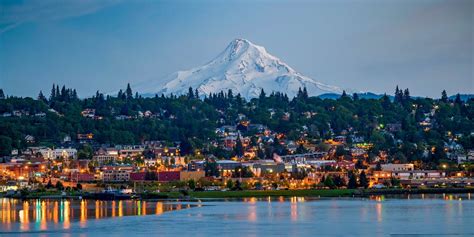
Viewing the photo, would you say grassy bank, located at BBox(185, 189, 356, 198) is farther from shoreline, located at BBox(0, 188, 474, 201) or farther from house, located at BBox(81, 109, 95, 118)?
house, located at BBox(81, 109, 95, 118)

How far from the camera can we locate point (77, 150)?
143375 mm

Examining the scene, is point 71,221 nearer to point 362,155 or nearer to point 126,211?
point 126,211

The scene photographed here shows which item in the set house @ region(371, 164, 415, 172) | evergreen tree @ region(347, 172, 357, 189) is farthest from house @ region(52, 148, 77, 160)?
evergreen tree @ region(347, 172, 357, 189)

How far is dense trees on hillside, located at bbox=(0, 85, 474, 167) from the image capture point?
481ft

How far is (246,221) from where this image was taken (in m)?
48.8

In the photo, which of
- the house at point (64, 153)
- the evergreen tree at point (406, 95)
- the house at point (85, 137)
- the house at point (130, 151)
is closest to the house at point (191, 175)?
the house at point (64, 153)

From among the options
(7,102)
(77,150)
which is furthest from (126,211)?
(7,102)

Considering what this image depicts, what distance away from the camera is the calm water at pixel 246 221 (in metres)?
42.5

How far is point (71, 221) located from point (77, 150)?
312ft

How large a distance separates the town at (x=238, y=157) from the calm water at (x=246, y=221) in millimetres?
27340

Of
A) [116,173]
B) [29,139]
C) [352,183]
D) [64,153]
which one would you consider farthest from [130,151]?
[352,183]

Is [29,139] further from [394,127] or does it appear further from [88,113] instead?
[394,127]

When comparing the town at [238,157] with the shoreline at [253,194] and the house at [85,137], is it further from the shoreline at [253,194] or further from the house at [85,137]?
the shoreline at [253,194]

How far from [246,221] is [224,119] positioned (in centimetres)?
12513
